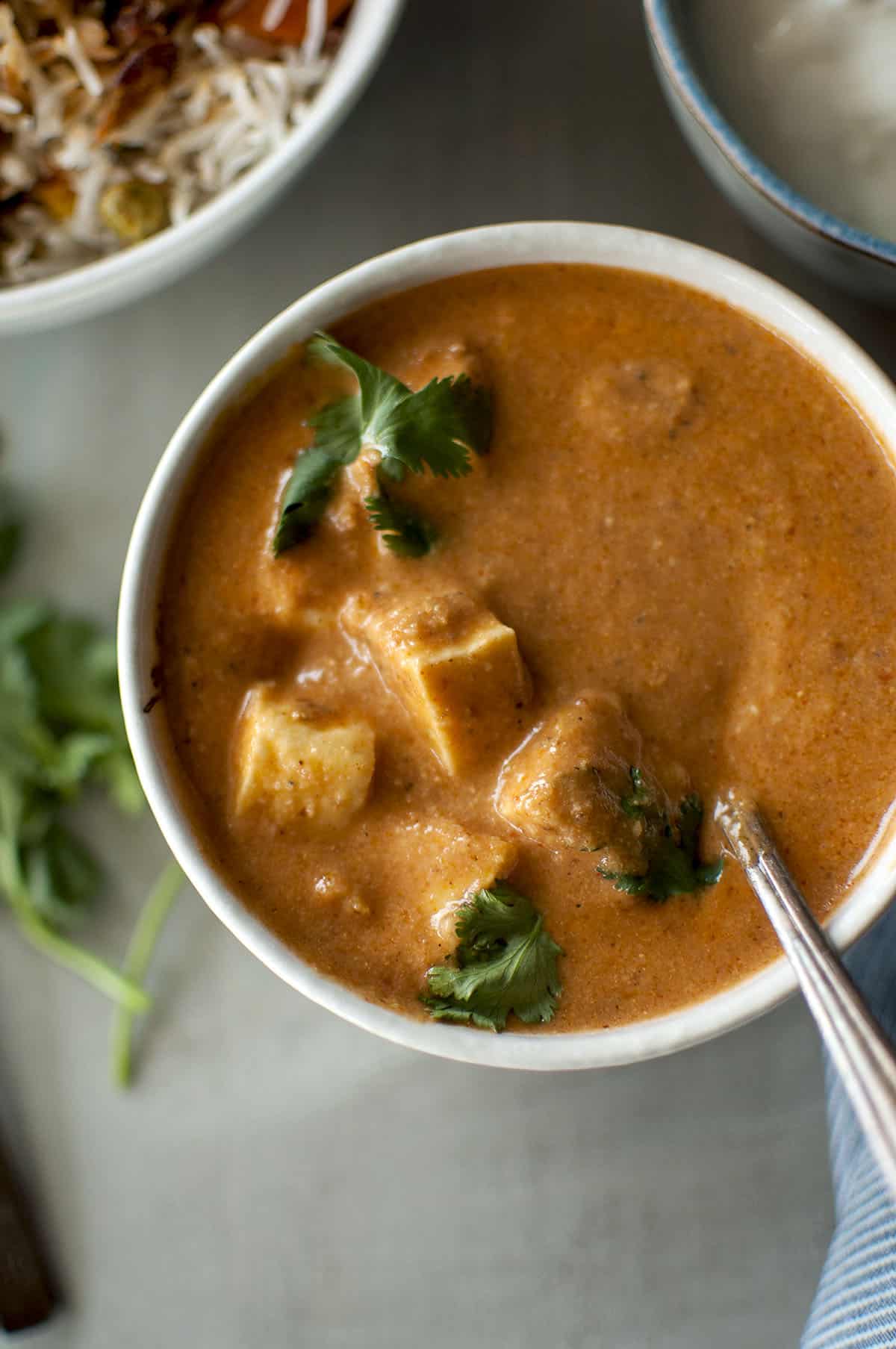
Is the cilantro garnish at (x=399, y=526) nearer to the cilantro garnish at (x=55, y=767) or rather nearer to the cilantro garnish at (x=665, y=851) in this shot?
the cilantro garnish at (x=665, y=851)

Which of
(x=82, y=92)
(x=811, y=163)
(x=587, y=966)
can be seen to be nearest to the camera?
(x=587, y=966)

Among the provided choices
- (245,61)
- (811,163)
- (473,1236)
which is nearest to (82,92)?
(245,61)

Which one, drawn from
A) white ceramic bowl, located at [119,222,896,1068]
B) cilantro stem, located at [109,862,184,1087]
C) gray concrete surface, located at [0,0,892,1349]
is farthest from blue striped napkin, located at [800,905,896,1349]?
cilantro stem, located at [109,862,184,1087]

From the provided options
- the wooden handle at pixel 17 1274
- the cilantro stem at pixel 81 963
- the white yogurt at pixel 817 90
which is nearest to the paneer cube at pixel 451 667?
the white yogurt at pixel 817 90

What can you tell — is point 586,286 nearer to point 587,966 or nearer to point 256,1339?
point 587,966

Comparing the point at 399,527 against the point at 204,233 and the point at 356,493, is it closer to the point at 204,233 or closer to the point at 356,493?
the point at 356,493

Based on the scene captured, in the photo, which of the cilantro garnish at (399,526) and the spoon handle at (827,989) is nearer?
the spoon handle at (827,989)

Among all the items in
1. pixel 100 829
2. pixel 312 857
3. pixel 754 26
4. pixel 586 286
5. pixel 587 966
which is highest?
pixel 754 26

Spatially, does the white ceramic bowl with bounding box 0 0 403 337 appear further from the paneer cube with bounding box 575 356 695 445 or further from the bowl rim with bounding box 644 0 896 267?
the paneer cube with bounding box 575 356 695 445
